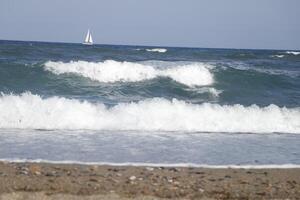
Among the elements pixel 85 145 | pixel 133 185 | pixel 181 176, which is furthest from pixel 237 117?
pixel 133 185

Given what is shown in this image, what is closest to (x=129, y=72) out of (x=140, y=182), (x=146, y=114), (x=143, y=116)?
(x=146, y=114)

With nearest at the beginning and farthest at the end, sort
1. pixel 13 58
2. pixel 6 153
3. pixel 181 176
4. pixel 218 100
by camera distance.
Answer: pixel 181 176
pixel 6 153
pixel 218 100
pixel 13 58

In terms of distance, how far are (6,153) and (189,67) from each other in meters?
10.1

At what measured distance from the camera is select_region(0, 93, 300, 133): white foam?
359 inches

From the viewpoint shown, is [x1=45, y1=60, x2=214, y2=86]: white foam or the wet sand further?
[x1=45, y1=60, x2=214, y2=86]: white foam

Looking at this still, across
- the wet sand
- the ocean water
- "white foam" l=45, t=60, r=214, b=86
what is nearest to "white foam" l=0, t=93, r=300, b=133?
the ocean water

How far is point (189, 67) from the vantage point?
15.8 meters

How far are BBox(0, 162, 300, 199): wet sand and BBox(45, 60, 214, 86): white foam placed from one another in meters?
9.11

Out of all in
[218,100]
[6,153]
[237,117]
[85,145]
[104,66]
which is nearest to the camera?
[6,153]

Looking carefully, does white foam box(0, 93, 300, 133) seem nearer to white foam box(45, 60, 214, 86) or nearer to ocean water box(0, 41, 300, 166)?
ocean water box(0, 41, 300, 166)

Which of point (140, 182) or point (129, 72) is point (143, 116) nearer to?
point (140, 182)

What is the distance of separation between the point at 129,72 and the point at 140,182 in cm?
1031

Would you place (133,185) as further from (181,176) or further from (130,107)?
(130,107)

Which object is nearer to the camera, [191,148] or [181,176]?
[181,176]
